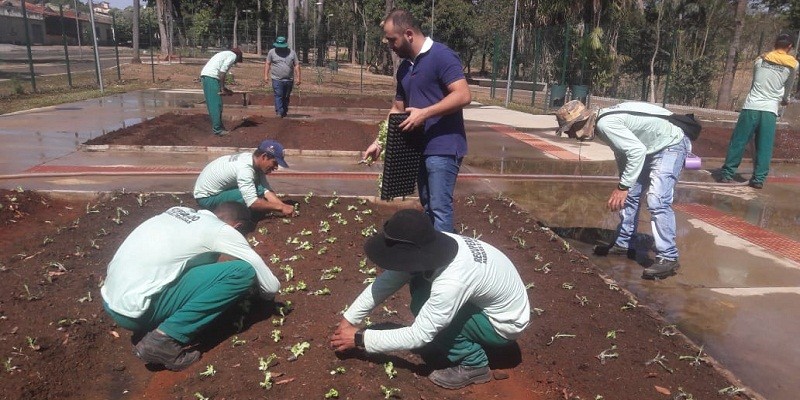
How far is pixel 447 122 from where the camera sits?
412 cm

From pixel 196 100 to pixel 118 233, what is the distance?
41.8 feet

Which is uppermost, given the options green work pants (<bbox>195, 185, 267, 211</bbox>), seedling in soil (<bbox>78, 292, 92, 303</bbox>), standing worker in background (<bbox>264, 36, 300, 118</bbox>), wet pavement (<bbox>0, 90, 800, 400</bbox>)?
standing worker in background (<bbox>264, 36, 300, 118</bbox>)

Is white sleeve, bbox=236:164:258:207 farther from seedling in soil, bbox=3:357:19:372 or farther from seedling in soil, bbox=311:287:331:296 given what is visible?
seedling in soil, bbox=3:357:19:372

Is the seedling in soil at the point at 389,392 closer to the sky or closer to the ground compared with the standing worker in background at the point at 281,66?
closer to the ground

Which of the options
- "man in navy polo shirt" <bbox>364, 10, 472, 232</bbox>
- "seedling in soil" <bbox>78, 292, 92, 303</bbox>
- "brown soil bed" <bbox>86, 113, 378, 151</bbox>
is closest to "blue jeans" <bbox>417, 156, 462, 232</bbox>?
"man in navy polo shirt" <bbox>364, 10, 472, 232</bbox>

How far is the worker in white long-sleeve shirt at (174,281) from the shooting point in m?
3.24

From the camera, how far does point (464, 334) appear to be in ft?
10.2

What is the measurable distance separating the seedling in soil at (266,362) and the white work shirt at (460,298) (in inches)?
20.9

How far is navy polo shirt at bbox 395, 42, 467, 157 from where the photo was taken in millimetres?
4004

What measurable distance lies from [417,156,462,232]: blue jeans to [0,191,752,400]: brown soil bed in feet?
2.05

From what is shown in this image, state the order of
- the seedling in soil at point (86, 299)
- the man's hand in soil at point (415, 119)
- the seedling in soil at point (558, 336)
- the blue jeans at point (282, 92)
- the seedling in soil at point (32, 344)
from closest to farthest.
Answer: the seedling in soil at point (32, 344)
the seedling in soil at point (558, 336)
the man's hand in soil at point (415, 119)
the seedling in soil at point (86, 299)
the blue jeans at point (282, 92)

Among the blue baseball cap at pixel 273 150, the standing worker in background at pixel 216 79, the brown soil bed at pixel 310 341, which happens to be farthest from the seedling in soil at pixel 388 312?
the standing worker in background at pixel 216 79

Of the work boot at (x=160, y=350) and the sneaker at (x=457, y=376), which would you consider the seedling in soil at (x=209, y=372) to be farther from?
the sneaker at (x=457, y=376)

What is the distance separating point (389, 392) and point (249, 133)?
28.3ft
